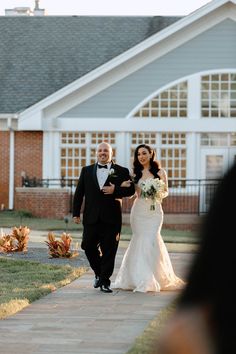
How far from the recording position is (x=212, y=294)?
86 centimetres

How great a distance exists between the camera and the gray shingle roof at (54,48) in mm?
32156

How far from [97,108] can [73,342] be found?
22854 mm

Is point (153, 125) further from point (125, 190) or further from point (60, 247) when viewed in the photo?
point (125, 190)

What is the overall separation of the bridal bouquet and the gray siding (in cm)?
1788

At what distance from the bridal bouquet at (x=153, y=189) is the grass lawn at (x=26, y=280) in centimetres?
154

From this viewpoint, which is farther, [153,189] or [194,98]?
[194,98]

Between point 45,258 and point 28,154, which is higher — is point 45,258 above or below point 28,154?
below

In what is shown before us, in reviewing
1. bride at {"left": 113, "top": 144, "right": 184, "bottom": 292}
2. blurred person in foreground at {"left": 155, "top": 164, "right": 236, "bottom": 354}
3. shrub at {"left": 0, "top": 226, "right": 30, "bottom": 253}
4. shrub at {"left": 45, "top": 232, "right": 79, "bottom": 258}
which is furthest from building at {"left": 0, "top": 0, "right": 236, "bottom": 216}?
blurred person in foreground at {"left": 155, "top": 164, "right": 236, "bottom": 354}

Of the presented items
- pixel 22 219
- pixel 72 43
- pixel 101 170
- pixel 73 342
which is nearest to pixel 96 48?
pixel 72 43

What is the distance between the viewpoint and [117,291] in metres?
11.8

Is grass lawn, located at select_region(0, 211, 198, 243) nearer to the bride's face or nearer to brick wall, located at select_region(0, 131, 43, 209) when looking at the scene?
brick wall, located at select_region(0, 131, 43, 209)

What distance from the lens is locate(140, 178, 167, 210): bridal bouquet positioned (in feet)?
39.9

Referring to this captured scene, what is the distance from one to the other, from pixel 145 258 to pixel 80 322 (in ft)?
11.5

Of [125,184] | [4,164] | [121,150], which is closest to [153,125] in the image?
[121,150]
